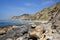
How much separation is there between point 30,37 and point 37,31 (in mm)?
1121

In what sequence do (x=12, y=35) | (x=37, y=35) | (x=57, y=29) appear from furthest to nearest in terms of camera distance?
(x=12, y=35)
(x=37, y=35)
(x=57, y=29)

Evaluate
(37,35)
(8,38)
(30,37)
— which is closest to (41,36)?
(37,35)

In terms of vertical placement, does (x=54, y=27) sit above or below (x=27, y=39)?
above

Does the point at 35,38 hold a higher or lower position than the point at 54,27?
lower

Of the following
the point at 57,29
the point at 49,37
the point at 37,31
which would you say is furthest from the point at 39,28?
the point at 49,37

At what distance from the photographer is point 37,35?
61.9ft

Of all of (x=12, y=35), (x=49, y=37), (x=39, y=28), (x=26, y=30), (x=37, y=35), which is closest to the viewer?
(x=49, y=37)

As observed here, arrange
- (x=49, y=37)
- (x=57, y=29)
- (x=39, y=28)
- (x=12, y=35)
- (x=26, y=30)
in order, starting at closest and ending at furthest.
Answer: (x=49, y=37)
(x=57, y=29)
(x=39, y=28)
(x=12, y=35)
(x=26, y=30)

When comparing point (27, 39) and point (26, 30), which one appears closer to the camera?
point (27, 39)

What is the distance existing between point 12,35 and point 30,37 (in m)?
3.52

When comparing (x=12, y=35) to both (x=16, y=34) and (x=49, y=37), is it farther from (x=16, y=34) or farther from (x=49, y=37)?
(x=49, y=37)

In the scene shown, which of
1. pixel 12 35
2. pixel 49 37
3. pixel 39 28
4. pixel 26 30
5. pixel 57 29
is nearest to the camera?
pixel 49 37

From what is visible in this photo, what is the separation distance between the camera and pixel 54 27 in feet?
59.2

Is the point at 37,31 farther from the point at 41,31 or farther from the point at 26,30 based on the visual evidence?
the point at 26,30
